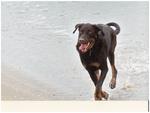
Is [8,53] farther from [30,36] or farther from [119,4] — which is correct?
[119,4]

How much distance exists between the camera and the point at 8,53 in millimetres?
4871

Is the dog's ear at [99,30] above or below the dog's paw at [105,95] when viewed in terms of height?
above

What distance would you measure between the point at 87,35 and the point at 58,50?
0.16m

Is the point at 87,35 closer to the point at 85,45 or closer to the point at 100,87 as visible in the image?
the point at 85,45

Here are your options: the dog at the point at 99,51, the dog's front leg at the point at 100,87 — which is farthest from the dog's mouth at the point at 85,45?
the dog's front leg at the point at 100,87

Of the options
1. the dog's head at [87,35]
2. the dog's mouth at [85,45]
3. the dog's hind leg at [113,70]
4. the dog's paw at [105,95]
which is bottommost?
the dog's paw at [105,95]

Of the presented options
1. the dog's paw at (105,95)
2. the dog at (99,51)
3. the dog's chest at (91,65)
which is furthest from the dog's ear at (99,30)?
the dog's paw at (105,95)

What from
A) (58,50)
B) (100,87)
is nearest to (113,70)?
(100,87)

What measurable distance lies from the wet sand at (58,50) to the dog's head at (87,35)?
48 mm

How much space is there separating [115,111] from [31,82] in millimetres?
367

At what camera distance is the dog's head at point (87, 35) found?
4785 mm

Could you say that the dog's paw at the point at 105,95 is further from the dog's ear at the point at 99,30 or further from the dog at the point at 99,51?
the dog's ear at the point at 99,30

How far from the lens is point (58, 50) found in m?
4.88

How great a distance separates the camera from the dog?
4.81m
